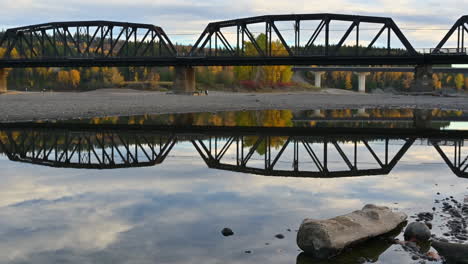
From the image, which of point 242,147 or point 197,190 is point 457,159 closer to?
point 242,147

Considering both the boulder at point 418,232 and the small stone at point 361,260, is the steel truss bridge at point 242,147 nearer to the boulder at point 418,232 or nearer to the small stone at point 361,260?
the boulder at point 418,232

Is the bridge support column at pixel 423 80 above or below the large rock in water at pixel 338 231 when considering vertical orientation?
above

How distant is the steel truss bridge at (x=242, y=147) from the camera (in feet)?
51.1

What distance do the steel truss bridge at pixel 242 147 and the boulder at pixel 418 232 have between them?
5.89 metres

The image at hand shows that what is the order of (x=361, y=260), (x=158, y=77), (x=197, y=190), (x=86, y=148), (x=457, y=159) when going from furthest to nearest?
(x=158, y=77)
(x=86, y=148)
(x=457, y=159)
(x=197, y=190)
(x=361, y=260)

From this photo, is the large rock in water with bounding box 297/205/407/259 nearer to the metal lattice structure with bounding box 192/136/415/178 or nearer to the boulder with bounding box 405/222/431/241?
the boulder with bounding box 405/222/431/241

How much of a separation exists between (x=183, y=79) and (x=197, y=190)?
6578 cm

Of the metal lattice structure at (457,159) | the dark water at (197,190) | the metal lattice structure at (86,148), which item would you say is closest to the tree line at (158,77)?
the metal lattice structure at (457,159)

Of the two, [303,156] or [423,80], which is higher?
[423,80]

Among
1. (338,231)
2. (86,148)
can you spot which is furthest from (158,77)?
(338,231)

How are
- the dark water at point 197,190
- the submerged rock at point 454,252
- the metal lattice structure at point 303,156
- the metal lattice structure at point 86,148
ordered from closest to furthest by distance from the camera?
the submerged rock at point 454,252 → the dark water at point 197,190 → the metal lattice structure at point 303,156 → the metal lattice structure at point 86,148

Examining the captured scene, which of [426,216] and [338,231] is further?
[426,216]

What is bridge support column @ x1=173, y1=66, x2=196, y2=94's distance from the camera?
249ft

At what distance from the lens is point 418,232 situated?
7902 mm
